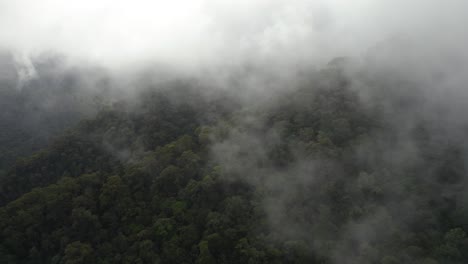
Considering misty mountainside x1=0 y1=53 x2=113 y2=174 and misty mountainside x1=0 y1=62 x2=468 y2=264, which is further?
Answer: misty mountainside x1=0 y1=53 x2=113 y2=174

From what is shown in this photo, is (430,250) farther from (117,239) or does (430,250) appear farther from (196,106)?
(196,106)

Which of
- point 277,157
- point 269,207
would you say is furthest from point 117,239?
point 277,157

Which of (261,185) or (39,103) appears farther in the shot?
(39,103)

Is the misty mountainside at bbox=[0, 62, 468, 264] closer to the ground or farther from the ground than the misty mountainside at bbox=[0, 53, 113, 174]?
closer to the ground

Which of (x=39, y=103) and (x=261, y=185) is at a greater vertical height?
(x=39, y=103)

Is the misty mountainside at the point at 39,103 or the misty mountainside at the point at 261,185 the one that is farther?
the misty mountainside at the point at 39,103

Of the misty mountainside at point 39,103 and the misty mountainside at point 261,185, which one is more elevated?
the misty mountainside at point 39,103

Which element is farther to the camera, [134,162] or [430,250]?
[134,162]

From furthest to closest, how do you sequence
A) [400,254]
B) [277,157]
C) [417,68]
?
1. [417,68]
2. [277,157]
3. [400,254]
